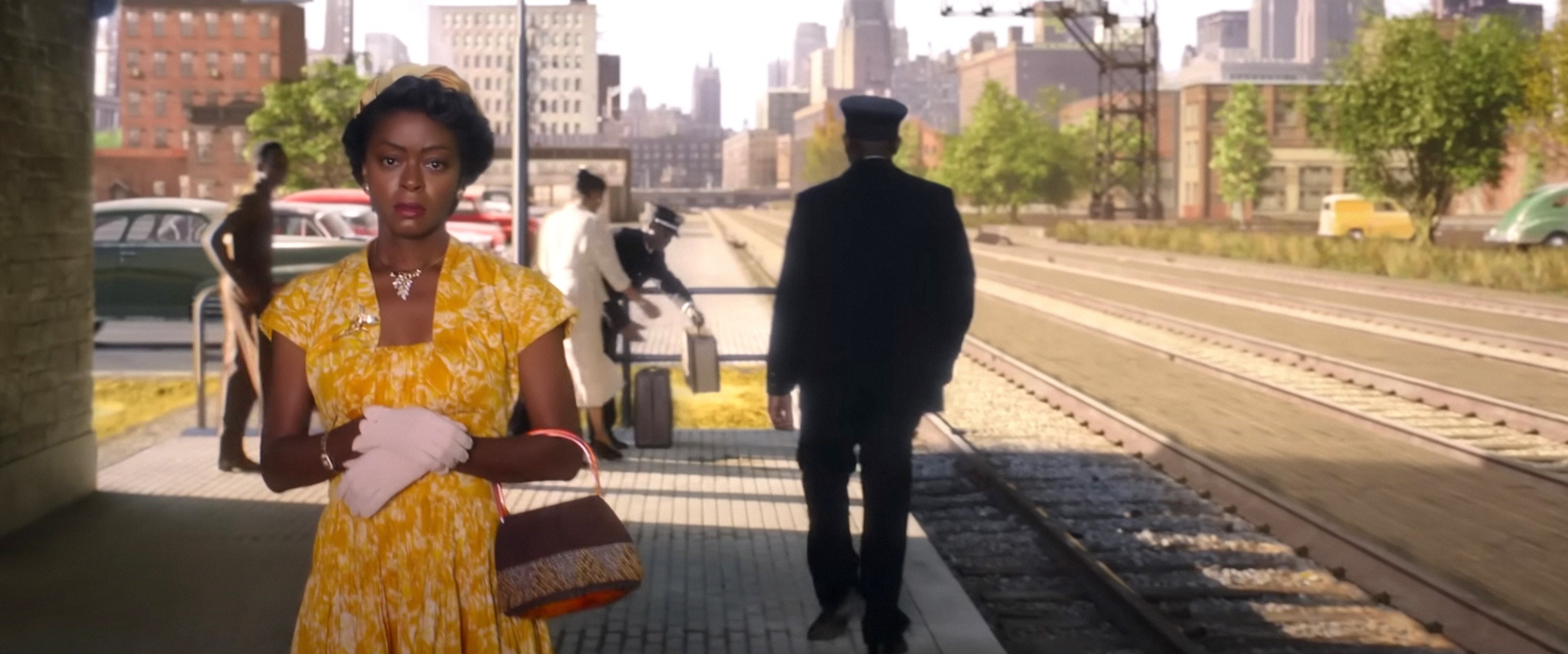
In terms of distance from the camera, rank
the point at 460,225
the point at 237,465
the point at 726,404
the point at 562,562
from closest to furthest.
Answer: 1. the point at 562,562
2. the point at 237,465
3. the point at 726,404
4. the point at 460,225

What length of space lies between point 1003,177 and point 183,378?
82.4 m

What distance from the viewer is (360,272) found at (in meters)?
3.03

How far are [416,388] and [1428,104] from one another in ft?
153

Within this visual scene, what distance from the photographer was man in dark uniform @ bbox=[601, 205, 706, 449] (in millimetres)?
10695

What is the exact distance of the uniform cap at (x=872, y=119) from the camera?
592 centimetres

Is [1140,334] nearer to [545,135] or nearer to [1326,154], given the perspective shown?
[1326,154]

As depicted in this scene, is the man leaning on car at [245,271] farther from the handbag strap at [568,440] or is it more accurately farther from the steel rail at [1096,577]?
the handbag strap at [568,440]

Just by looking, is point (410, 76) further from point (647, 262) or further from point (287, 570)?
point (647, 262)

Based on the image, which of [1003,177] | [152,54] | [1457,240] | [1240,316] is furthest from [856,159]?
[152,54]

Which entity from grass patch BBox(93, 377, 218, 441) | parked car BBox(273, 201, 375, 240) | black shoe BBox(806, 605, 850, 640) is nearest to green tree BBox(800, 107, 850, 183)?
parked car BBox(273, 201, 375, 240)

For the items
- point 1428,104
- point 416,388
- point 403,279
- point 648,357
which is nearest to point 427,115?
point 403,279

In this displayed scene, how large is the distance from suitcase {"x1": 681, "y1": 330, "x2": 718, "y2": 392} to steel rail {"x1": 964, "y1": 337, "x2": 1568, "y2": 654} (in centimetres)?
284

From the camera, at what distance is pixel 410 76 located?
10.0 ft

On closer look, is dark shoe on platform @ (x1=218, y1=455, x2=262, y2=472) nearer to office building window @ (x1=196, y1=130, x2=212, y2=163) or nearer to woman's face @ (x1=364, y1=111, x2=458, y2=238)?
woman's face @ (x1=364, y1=111, x2=458, y2=238)
